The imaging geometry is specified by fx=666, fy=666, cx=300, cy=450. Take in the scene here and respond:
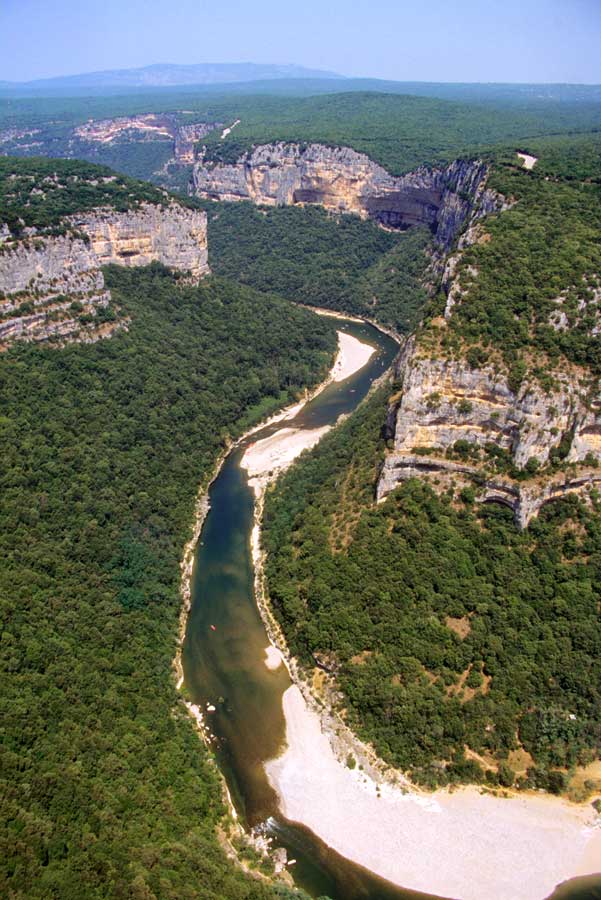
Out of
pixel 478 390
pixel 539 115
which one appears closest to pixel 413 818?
pixel 478 390

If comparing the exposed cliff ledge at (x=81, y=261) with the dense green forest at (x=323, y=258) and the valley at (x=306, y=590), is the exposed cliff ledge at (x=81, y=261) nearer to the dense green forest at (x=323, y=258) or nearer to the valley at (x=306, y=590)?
the valley at (x=306, y=590)

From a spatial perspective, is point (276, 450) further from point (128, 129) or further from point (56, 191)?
point (128, 129)

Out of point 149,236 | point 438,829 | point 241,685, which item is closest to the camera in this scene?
point 438,829

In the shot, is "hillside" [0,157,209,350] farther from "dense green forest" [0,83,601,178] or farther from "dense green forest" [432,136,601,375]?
"dense green forest" [0,83,601,178]

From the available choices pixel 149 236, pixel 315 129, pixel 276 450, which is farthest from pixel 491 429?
pixel 315 129

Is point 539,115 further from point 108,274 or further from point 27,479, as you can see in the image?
point 27,479

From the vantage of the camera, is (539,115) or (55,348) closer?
(55,348)
